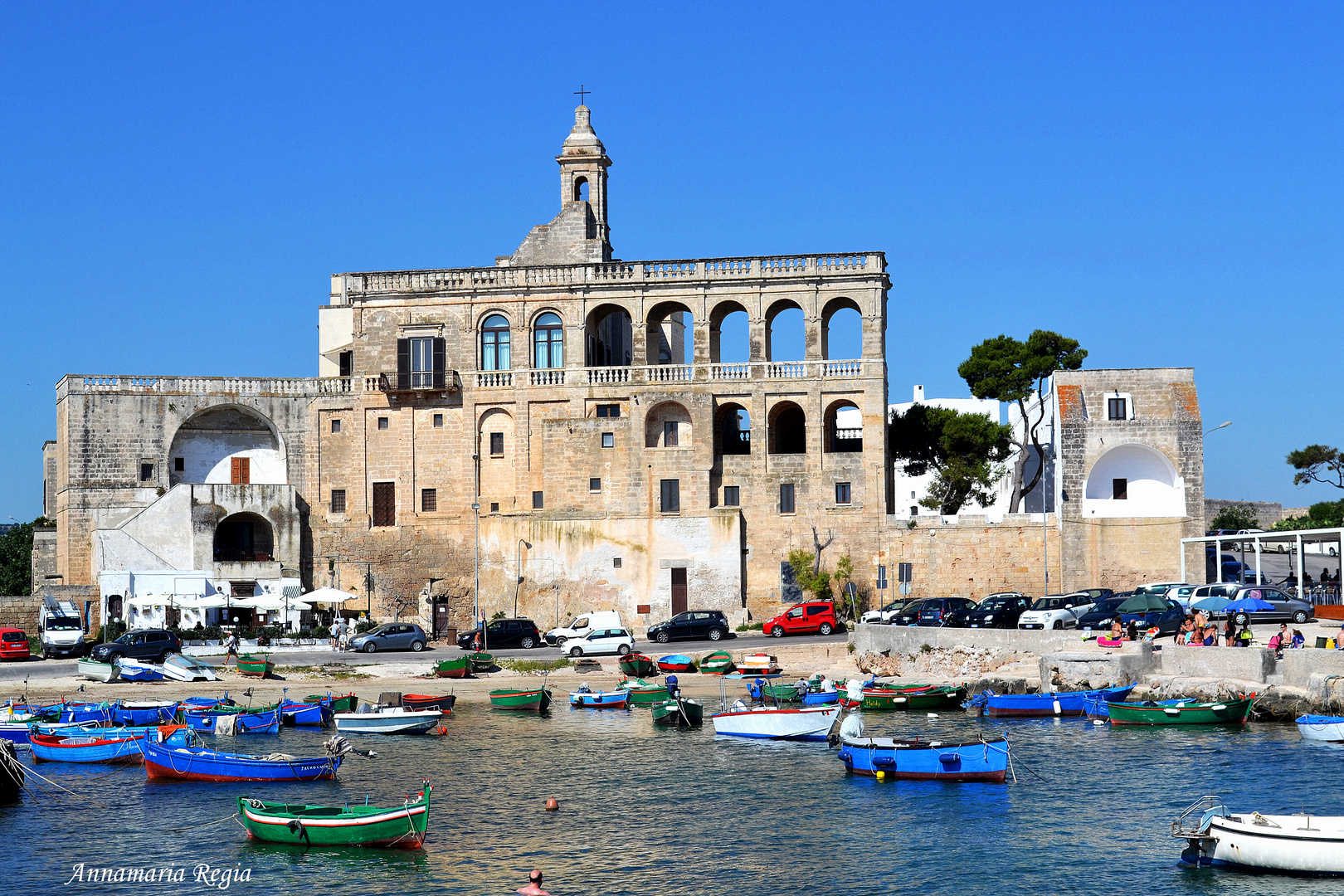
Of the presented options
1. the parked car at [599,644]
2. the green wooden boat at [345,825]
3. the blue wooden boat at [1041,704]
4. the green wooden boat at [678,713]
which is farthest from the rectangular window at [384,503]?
the green wooden boat at [345,825]

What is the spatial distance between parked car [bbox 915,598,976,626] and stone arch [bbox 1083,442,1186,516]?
9.34 metres

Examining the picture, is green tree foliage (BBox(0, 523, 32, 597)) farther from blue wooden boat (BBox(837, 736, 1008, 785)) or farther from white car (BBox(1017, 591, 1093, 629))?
blue wooden boat (BBox(837, 736, 1008, 785))

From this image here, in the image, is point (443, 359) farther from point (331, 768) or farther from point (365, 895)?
point (365, 895)

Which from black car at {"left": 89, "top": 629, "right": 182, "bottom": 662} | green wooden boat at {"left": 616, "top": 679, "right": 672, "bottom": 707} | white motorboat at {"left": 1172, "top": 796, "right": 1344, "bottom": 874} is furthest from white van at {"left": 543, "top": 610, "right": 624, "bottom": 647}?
white motorboat at {"left": 1172, "top": 796, "right": 1344, "bottom": 874}

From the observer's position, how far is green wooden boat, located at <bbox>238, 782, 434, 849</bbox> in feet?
83.7

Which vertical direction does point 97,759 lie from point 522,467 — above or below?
below

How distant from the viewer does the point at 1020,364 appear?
61688mm

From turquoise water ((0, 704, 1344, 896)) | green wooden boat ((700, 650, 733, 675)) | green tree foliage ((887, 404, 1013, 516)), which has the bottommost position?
turquoise water ((0, 704, 1344, 896))

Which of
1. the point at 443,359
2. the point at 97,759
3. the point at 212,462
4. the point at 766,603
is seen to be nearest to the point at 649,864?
the point at 97,759

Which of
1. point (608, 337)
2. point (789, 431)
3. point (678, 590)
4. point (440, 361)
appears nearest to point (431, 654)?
point (678, 590)

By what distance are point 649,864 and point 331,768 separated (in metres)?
9.85

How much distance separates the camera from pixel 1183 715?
3653 cm

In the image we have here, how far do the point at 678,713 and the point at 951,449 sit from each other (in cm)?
2700

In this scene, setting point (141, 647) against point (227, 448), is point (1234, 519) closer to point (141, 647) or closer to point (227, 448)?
point (227, 448)
